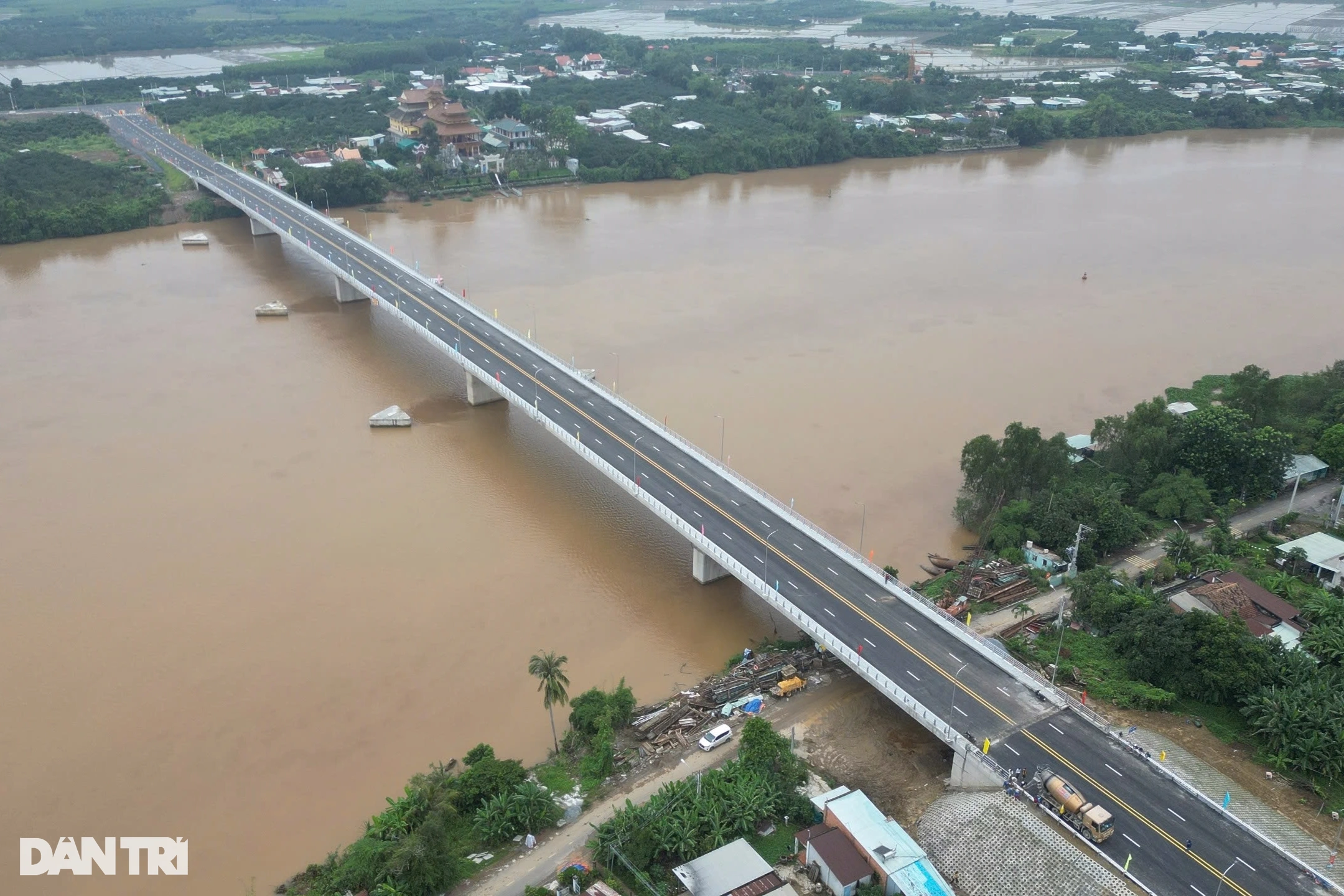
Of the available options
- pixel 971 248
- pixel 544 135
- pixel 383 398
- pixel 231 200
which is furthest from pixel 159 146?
pixel 971 248

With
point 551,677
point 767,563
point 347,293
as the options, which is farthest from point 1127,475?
point 347,293

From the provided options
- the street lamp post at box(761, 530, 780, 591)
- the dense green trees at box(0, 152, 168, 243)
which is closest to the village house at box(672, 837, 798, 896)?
the street lamp post at box(761, 530, 780, 591)

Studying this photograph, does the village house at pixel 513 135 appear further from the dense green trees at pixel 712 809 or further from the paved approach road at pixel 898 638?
the dense green trees at pixel 712 809

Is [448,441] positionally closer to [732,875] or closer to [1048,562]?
[1048,562]

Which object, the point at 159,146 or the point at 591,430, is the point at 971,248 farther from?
the point at 159,146

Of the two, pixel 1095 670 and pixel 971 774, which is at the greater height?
pixel 1095 670

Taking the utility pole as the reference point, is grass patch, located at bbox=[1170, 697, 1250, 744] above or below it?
below

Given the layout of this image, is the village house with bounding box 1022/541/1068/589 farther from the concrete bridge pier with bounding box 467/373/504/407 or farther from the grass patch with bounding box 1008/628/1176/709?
the concrete bridge pier with bounding box 467/373/504/407
